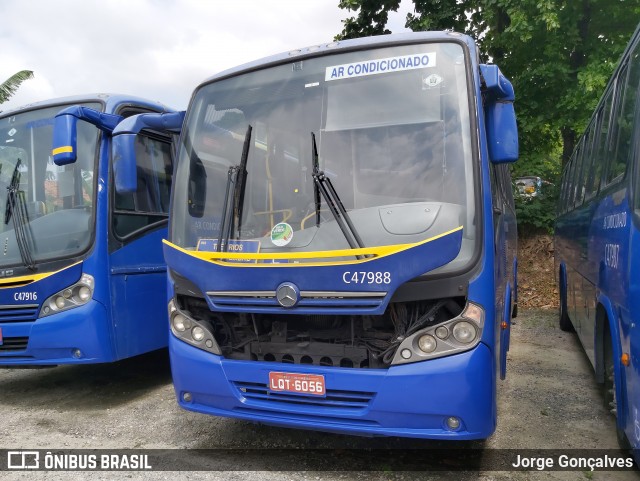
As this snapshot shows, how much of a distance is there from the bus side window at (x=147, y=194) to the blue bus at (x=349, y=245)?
61.1 inches

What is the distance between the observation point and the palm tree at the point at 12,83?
722 inches

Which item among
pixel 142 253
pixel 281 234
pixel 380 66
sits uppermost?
pixel 380 66

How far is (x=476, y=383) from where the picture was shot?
330 cm

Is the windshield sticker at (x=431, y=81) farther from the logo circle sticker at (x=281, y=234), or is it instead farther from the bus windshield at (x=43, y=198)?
the bus windshield at (x=43, y=198)

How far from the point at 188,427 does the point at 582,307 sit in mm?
4010

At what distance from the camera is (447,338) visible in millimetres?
3381

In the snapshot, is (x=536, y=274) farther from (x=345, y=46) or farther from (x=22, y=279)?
(x=22, y=279)

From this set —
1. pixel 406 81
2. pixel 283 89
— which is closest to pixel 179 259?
pixel 283 89

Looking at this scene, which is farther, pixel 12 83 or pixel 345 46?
pixel 12 83

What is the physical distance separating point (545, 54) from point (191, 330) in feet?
34.7

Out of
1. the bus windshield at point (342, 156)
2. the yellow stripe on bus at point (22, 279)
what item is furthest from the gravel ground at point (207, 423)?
the bus windshield at point (342, 156)

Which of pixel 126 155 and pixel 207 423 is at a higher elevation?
pixel 126 155

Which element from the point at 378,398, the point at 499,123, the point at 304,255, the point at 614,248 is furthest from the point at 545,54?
the point at 378,398

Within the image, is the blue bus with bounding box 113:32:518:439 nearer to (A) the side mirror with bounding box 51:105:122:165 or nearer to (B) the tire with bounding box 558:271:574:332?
(A) the side mirror with bounding box 51:105:122:165
